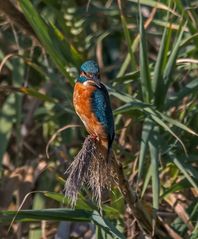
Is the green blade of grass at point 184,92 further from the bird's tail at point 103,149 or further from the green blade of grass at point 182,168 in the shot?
the bird's tail at point 103,149

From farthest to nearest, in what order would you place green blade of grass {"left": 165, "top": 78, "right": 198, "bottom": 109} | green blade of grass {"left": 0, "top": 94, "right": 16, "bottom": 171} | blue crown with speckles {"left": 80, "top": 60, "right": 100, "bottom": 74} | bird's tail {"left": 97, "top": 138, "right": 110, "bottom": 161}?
green blade of grass {"left": 0, "top": 94, "right": 16, "bottom": 171} → green blade of grass {"left": 165, "top": 78, "right": 198, "bottom": 109} → blue crown with speckles {"left": 80, "top": 60, "right": 100, "bottom": 74} → bird's tail {"left": 97, "top": 138, "right": 110, "bottom": 161}

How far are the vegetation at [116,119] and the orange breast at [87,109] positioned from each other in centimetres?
27

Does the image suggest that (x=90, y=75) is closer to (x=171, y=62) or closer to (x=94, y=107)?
(x=94, y=107)

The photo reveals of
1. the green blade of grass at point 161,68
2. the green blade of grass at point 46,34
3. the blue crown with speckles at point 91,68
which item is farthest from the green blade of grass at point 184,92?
the blue crown with speckles at point 91,68

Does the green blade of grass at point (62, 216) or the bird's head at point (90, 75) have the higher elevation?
the bird's head at point (90, 75)

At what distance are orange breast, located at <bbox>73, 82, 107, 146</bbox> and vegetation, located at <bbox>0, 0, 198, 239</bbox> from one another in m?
0.27

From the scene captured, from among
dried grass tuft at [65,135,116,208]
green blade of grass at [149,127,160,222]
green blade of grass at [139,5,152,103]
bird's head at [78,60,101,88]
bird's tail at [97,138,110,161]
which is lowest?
dried grass tuft at [65,135,116,208]

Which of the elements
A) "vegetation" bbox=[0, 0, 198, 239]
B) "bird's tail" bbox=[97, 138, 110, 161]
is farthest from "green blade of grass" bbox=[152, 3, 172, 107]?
"bird's tail" bbox=[97, 138, 110, 161]

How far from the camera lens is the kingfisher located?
8.82 feet

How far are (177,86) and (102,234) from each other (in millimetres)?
1354

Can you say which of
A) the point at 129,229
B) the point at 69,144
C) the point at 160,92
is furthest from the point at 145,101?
the point at 69,144

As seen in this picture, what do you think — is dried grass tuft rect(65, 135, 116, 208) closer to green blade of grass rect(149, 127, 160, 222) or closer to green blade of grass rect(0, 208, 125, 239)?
green blade of grass rect(0, 208, 125, 239)

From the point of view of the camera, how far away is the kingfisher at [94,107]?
2689 mm

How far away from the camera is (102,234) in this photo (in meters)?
3.01
